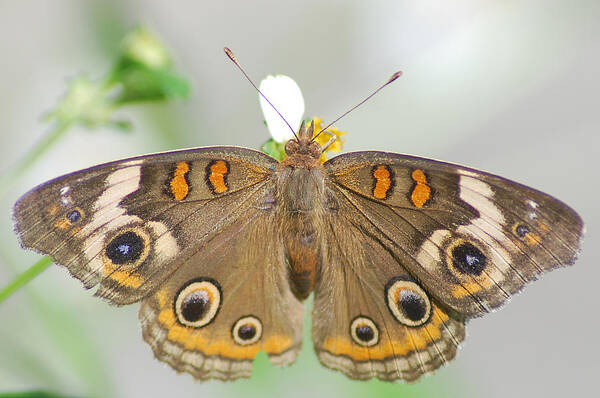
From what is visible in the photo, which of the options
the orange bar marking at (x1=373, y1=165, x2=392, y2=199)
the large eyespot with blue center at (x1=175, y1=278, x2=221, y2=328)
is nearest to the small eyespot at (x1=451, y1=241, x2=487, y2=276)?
the orange bar marking at (x1=373, y1=165, x2=392, y2=199)

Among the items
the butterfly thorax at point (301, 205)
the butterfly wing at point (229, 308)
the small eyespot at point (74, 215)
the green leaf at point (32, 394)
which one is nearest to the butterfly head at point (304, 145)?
the butterfly thorax at point (301, 205)

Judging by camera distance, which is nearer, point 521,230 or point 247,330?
point 521,230

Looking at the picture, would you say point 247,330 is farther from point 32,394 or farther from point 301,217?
point 32,394

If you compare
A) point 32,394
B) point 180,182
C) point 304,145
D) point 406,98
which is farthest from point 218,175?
point 406,98

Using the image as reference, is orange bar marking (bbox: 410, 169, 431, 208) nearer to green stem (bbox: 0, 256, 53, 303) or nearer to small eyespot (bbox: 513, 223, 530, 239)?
small eyespot (bbox: 513, 223, 530, 239)

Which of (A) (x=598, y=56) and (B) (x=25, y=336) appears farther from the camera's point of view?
(A) (x=598, y=56)

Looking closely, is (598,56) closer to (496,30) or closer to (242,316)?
(496,30)

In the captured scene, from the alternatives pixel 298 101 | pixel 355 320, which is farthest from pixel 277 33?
pixel 355 320
